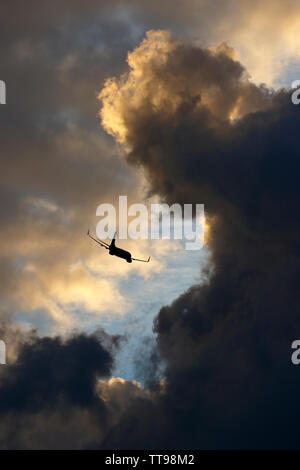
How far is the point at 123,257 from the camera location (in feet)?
423
